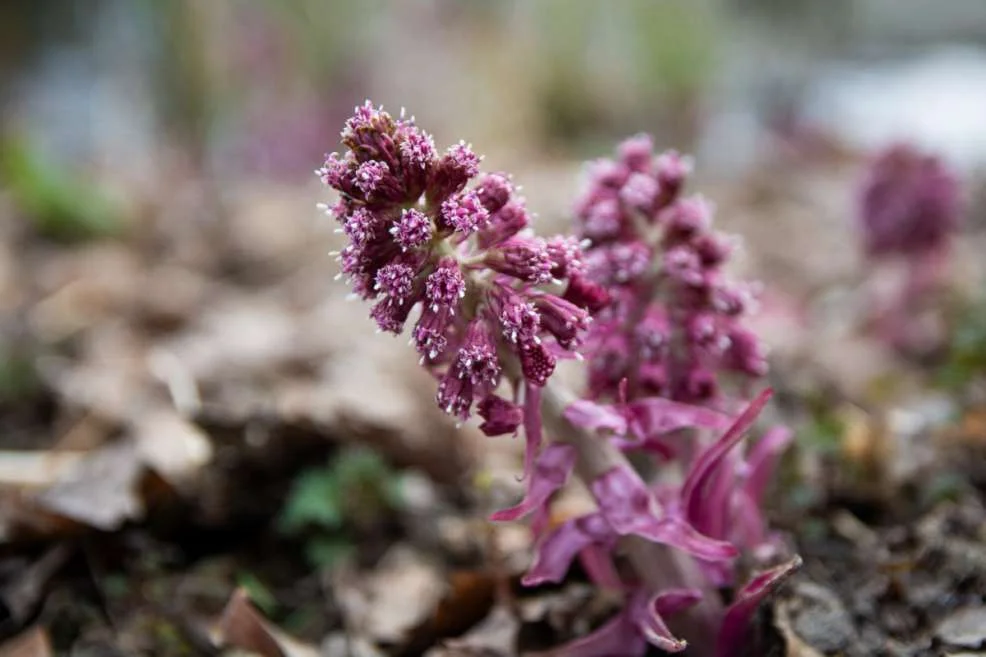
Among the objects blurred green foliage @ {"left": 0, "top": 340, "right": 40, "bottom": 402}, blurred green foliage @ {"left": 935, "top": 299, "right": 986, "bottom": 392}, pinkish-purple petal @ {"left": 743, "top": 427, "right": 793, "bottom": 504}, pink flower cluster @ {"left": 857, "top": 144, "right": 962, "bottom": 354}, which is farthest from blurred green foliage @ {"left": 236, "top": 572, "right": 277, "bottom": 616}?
pink flower cluster @ {"left": 857, "top": 144, "right": 962, "bottom": 354}

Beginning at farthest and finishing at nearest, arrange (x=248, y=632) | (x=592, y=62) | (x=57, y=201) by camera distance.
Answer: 1. (x=592, y=62)
2. (x=57, y=201)
3. (x=248, y=632)

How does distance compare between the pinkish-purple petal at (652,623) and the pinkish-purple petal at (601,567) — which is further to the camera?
the pinkish-purple petal at (601,567)

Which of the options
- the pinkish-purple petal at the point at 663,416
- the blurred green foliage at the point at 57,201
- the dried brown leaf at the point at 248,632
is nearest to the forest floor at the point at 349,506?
the dried brown leaf at the point at 248,632

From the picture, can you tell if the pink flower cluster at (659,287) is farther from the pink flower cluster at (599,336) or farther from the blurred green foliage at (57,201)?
the blurred green foliage at (57,201)

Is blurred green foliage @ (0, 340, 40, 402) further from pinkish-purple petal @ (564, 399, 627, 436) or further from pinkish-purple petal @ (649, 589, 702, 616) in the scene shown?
pinkish-purple petal @ (649, 589, 702, 616)

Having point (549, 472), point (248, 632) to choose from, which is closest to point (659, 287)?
point (549, 472)

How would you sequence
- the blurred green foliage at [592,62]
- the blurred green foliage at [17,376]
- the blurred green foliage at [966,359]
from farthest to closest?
the blurred green foliage at [592,62]
the blurred green foliage at [17,376]
the blurred green foliage at [966,359]

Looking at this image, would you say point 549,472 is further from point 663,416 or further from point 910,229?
point 910,229

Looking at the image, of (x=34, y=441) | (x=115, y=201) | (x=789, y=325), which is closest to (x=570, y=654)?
(x=34, y=441)
